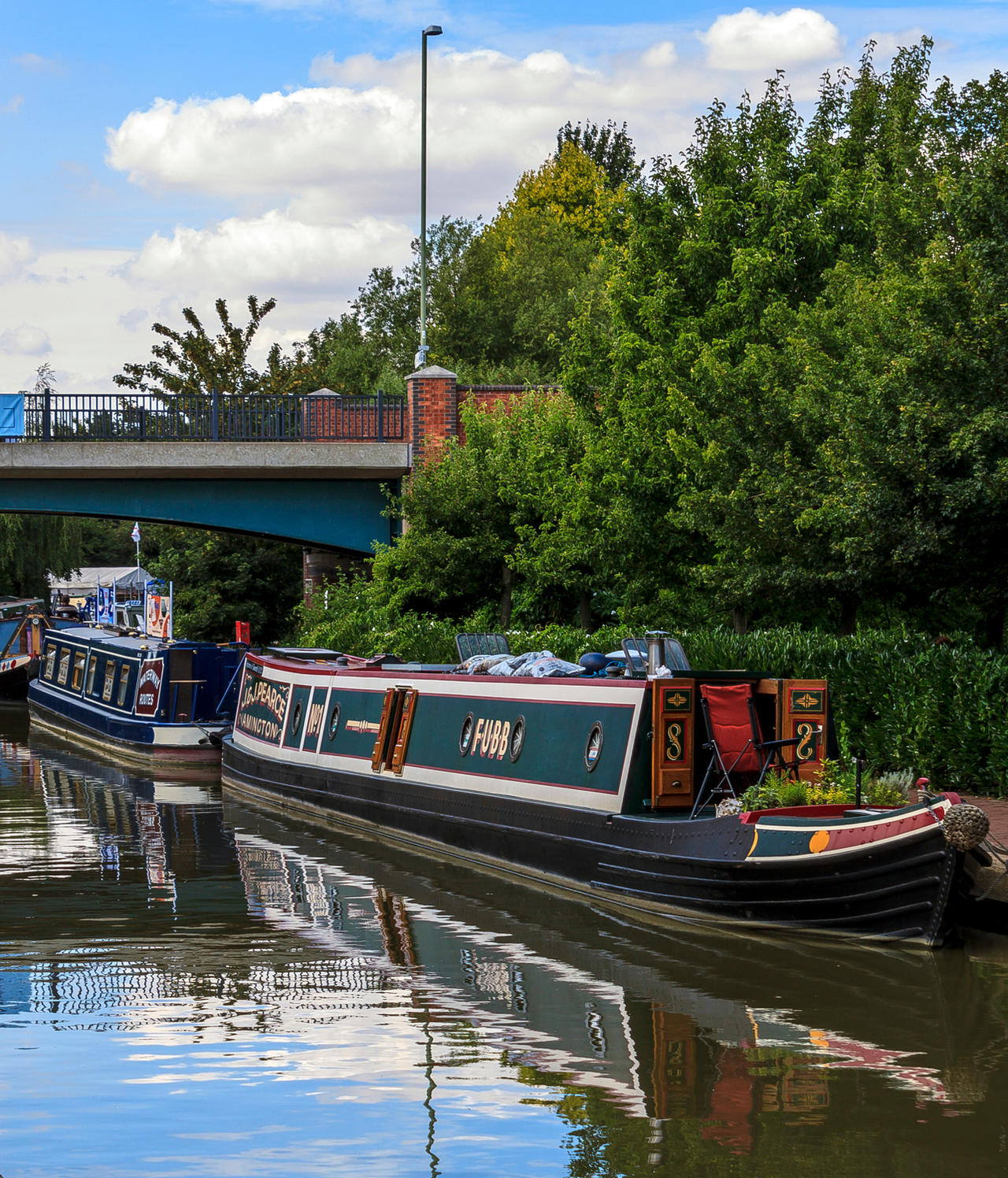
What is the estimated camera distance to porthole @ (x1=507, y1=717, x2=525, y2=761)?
564 inches

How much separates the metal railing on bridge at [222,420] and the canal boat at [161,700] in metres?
4.51

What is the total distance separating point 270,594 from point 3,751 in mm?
12770

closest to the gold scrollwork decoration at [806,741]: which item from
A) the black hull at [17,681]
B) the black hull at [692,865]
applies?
the black hull at [692,865]

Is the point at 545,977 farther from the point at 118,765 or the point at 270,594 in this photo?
the point at 270,594

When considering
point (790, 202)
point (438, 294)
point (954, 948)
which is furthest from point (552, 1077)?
point (438, 294)

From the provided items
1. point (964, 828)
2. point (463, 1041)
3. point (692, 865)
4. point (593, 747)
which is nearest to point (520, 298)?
point (593, 747)

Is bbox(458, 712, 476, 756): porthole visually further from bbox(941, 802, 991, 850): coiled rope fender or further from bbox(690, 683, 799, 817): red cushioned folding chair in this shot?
bbox(941, 802, 991, 850): coiled rope fender

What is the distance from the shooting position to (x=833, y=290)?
64.6 ft

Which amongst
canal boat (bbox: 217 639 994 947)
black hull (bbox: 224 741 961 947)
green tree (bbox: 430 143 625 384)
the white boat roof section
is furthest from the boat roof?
the white boat roof section

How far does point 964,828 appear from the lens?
9586 millimetres

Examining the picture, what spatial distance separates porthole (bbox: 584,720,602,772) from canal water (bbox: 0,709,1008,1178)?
4.16ft

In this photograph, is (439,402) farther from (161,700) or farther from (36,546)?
(36,546)

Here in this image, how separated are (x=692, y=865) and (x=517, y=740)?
3.35 meters

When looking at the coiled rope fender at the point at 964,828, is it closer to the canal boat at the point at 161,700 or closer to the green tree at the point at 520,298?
the canal boat at the point at 161,700
